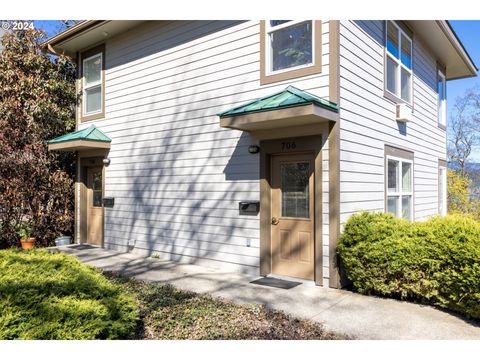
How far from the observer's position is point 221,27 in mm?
6648

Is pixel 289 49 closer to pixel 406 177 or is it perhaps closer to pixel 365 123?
pixel 365 123

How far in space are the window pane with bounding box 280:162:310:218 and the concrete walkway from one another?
116 cm

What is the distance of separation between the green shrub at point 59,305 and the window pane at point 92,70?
22.4ft

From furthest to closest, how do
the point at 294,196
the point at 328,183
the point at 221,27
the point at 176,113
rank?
the point at 176,113, the point at 221,27, the point at 294,196, the point at 328,183

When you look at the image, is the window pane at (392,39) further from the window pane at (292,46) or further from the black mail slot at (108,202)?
the black mail slot at (108,202)

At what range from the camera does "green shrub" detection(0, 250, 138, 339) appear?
2734 mm

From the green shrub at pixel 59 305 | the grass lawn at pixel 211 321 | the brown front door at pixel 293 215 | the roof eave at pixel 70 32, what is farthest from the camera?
the roof eave at pixel 70 32

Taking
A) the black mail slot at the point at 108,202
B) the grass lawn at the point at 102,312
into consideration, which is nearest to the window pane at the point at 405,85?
the grass lawn at the point at 102,312

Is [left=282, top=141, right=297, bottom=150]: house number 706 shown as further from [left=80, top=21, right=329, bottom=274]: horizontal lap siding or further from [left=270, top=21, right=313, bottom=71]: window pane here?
[left=270, top=21, right=313, bottom=71]: window pane

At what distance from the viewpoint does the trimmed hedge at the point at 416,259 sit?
409 centimetres

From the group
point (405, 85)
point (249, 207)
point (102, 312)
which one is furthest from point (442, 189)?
point (102, 312)
